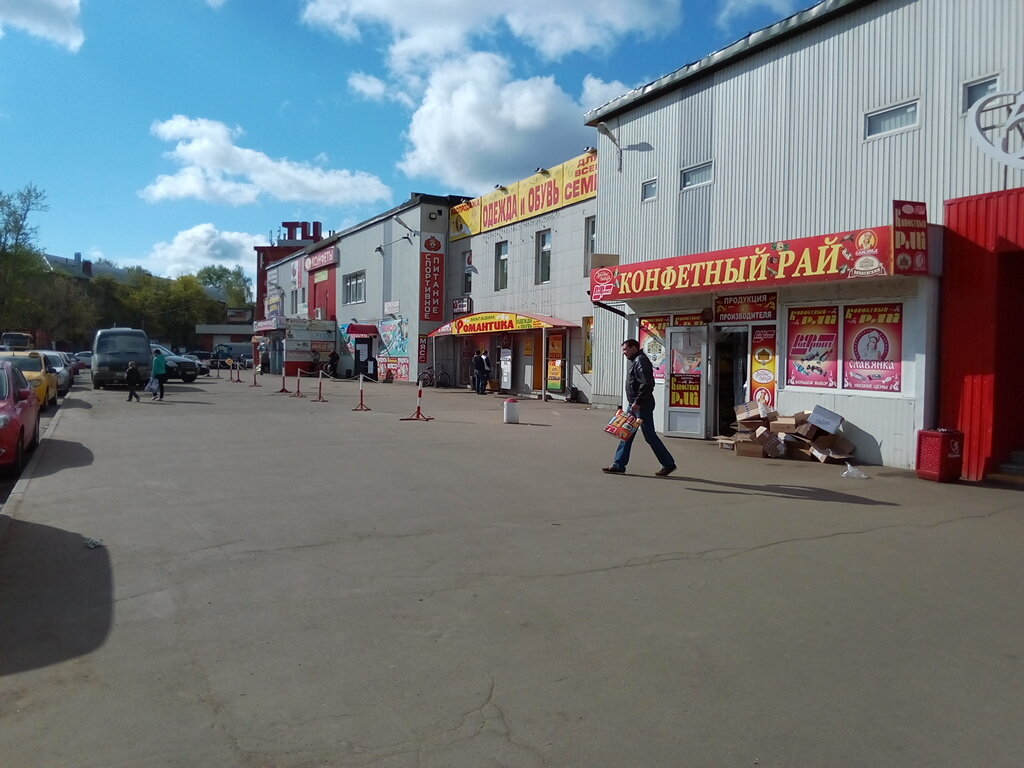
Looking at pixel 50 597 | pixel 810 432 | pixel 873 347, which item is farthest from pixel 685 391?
pixel 50 597

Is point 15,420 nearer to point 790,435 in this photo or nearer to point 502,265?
point 790,435

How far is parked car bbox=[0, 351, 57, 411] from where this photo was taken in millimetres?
19375

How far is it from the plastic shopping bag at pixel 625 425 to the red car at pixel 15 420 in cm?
776

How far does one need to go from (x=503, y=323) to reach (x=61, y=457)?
53.9ft

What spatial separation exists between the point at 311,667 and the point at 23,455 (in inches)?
360

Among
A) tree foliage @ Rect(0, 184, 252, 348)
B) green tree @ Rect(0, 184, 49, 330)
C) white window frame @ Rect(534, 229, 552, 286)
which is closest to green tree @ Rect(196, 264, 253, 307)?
tree foliage @ Rect(0, 184, 252, 348)

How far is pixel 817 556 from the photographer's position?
262 inches

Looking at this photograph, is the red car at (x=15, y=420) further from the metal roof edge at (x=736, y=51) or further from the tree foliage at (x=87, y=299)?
the tree foliage at (x=87, y=299)

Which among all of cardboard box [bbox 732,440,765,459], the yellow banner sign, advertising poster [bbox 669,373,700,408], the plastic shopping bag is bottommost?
cardboard box [bbox 732,440,765,459]

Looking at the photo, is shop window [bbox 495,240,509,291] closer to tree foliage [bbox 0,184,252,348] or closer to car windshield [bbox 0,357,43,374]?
car windshield [bbox 0,357,43,374]

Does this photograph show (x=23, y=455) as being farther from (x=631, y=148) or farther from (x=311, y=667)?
(x=631, y=148)

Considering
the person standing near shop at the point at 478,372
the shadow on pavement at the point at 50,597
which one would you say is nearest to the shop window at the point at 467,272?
the person standing near shop at the point at 478,372

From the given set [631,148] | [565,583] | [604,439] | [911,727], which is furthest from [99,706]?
[631,148]

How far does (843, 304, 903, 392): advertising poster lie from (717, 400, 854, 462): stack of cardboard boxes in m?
0.73
